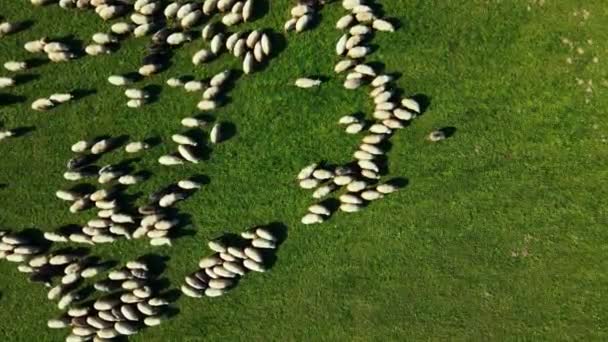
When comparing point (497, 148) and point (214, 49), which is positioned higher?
point (214, 49)

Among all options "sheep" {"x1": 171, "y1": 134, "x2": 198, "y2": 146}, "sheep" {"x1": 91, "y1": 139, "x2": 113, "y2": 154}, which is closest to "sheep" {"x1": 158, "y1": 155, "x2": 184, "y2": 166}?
"sheep" {"x1": 171, "y1": 134, "x2": 198, "y2": 146}

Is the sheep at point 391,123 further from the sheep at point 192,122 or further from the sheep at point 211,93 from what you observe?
the sheep at point 192,122

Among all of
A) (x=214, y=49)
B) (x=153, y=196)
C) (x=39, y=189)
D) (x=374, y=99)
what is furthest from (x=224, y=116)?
(x=39, y=189)

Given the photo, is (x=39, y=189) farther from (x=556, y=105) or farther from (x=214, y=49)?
(x=556, y=105)

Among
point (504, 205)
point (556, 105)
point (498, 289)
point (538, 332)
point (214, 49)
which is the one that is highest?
point (214, 49)

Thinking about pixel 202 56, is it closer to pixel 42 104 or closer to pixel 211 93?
pixel 211 93

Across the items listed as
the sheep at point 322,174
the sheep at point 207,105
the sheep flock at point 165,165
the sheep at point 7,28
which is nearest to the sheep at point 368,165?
the sheep flock at point 165,165
